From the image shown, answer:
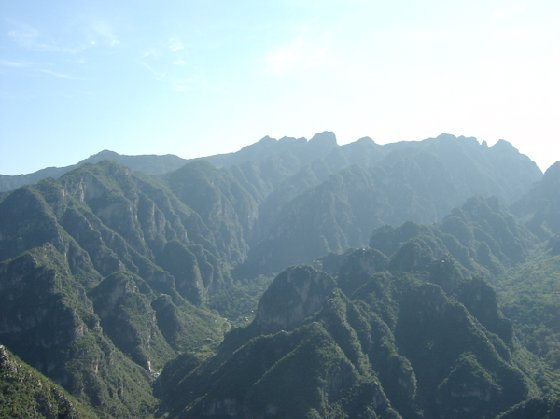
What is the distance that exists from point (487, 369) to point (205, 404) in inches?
3056

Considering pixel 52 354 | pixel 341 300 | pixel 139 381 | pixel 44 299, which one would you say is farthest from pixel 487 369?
pixel 44 299

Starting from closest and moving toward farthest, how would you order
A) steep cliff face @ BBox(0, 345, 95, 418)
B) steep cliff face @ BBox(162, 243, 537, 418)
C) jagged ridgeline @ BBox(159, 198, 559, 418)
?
steep cliff face @ BBox(0, 345, 95, 418)
jagged ridgeline @ BBox(159, 198, 559, 418)
steep cliff face @ BBox(162, 243, 537, 418)

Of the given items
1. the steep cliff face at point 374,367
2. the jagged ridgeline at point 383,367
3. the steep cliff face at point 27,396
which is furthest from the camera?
the steep cliff face at point 374,367

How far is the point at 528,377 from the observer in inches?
6142

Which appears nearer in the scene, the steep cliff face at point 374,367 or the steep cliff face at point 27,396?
the steep cliff face at point 27,396

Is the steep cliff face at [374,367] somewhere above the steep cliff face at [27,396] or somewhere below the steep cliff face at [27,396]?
below

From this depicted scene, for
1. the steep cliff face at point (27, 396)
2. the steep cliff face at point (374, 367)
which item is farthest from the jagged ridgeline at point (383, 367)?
the steep cliff face at point (27, 396)

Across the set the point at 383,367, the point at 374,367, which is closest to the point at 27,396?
the point at 374,367

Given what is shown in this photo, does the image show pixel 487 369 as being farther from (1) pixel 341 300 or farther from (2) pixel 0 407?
(2) pixel 0 407

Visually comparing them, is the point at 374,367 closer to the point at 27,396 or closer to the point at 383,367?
the point at 383,367

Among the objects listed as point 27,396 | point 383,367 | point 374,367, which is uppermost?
point 27,396

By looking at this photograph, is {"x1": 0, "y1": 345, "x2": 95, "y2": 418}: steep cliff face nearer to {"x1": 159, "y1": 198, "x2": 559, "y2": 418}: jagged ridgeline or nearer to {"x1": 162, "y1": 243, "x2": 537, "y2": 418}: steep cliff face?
{"x1": 159, "y1": 198, "x2": 559, "y2": 418}: jagged ridgeline

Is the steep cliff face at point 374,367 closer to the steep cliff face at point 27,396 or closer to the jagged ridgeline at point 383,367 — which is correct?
the jagged ridgeline at point 383,367

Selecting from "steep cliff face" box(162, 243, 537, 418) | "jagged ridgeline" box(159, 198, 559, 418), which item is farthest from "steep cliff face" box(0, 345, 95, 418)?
"steep cliff face" box(162, 243, 537, 418)
